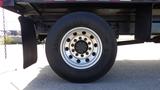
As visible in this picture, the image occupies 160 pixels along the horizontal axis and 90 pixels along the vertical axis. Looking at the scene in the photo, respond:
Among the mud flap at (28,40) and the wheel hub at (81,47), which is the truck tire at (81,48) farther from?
the mud flap at (28,40)

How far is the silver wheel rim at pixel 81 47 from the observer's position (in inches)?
250

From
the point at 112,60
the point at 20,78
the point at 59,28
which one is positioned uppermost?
the point at 59,28

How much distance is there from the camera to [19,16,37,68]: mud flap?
6.81m

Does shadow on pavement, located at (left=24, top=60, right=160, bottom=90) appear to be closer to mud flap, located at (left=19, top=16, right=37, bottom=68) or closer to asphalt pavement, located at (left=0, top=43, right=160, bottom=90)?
asphalt pavement, located at (left=0, top=43, right=160, bottom=90)

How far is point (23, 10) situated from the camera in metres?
7.03

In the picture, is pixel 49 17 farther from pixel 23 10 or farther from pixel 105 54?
pixel 105 54

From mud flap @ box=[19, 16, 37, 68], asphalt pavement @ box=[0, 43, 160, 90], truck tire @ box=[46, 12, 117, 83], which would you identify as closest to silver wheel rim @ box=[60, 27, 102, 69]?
truck tire @ box=[46, 12, 117, 83]

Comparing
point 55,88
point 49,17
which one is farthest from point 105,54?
point 49,17

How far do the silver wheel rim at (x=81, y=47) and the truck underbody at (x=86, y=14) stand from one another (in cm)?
3

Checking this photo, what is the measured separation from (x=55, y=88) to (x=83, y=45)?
0.97m

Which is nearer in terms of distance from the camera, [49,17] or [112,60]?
[112,60]

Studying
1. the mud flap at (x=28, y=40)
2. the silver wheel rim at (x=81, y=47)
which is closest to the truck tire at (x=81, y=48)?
the silver wheel rim at (x=81, y=47)

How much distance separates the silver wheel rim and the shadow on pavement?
0.37m

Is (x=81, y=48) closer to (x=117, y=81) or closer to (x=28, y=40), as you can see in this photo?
(x=117, y=81)
